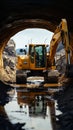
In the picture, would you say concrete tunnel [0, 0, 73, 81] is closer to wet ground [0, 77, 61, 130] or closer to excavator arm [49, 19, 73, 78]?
excavator arm [49, 19, 73, 78]

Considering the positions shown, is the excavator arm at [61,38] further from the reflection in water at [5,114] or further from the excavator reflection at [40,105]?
the reflection in water at [5,114]

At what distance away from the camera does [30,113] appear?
39.7 ft

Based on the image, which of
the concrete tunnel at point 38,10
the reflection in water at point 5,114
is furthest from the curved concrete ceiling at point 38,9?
the reflection in water at point 5,114

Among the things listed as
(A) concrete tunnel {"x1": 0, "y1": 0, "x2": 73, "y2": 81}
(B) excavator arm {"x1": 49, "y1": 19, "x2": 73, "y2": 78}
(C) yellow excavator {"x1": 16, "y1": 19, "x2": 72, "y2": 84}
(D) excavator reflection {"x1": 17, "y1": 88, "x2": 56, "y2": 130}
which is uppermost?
(A) concrete tunnel {"x1": 0, "y1": 0, "x2": 73, "y2": 81}

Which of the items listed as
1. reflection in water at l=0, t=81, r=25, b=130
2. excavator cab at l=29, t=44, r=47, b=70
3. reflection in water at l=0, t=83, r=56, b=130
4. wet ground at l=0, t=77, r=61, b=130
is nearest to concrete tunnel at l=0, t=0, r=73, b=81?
excavator cab at l=29, t=44, r=47, b=70

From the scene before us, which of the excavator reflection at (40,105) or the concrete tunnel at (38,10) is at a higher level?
the concrete tunnel at (38,10)

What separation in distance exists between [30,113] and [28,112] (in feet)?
0.70

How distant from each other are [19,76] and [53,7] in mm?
6223

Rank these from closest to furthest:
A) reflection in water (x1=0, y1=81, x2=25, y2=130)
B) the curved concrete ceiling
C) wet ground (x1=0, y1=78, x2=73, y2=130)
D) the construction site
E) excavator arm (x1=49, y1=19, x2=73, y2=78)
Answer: reflection in water (x1=0, y1=81, x2=25, y2=130)
wet ground (x1=0, y1=78, x2=73, y2=130)
the construction site
excavator arm (x1=49, y1=19, x2=73, y2=78)
the curved concrete ceiling

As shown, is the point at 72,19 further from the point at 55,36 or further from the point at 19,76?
the point at 19,76

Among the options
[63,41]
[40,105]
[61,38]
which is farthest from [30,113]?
[61,38]

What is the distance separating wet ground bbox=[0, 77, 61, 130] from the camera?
9.92 m

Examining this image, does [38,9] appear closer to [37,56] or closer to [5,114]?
[37,56]

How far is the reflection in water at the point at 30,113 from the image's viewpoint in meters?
10.0
